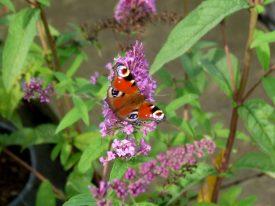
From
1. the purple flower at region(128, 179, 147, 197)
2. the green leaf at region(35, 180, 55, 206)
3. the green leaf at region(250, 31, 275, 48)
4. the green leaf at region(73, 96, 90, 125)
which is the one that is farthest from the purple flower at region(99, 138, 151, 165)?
the green leaf at region(35, 180, 55, 206)

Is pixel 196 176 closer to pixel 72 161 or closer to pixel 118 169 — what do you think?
pixel 118 169

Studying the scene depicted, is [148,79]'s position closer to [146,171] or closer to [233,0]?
[233,0]

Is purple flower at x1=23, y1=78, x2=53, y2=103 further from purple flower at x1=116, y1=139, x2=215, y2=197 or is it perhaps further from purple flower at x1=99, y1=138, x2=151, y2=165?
purple flower at x1=99, y1=138, x2=151, y2=165

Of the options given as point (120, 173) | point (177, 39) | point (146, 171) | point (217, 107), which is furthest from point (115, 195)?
point (217, 107)

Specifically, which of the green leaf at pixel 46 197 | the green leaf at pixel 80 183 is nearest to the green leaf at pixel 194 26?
the green leaf at pixel 80 183

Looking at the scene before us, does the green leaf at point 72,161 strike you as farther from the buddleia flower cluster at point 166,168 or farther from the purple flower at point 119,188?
the purple flower at point 119,188

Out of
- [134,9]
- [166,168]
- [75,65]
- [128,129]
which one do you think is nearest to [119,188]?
[128,129]

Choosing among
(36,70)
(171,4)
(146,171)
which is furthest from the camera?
(171,4)
